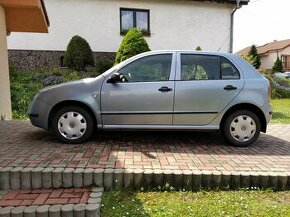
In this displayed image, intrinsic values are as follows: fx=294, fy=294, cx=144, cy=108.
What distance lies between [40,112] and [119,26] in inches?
458

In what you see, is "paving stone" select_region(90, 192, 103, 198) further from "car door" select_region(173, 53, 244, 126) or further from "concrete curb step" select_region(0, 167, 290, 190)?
"car door" select_region(173, 53, 244, 126)

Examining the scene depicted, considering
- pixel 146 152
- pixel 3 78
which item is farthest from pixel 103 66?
pixel 146 152

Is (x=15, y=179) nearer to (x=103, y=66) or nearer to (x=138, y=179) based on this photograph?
(x=138, y=179)

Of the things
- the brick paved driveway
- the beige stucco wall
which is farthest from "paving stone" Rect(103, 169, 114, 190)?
the beige stucco wall

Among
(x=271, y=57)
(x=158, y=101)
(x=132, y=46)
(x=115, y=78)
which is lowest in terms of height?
(x=158, y=101)

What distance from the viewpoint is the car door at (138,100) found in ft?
15.9

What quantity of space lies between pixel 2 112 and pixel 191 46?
11893 mm

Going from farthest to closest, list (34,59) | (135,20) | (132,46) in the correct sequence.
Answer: (135,20) < (34,59) < (132,46)

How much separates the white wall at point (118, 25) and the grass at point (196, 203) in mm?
13118

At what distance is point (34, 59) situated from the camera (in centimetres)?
1497

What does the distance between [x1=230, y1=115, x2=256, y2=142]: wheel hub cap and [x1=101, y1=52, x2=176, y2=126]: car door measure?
1108 mm

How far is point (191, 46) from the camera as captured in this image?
16844mm

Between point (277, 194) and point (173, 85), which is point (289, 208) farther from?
point (173, 85)

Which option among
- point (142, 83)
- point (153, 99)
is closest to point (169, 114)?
point (153, 99)
